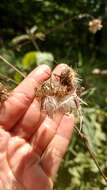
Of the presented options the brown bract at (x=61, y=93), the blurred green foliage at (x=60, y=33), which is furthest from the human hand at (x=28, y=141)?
the blurred green foliage at (x=60, y=33)

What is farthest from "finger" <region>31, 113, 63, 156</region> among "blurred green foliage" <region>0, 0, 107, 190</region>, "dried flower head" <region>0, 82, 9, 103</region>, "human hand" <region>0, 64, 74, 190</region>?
"blurred green foliage" <region>0, 0, 107, 190</region>

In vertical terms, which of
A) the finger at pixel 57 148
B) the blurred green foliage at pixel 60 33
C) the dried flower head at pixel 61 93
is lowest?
the finger at pixel 57 148

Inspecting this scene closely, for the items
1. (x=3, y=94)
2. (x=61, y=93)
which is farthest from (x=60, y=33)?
(x=61, y=93)

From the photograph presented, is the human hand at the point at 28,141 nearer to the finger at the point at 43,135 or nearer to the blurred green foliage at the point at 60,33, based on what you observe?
the finger at the point at 43,135

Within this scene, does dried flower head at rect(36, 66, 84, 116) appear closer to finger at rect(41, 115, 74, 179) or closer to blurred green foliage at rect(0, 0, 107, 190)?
finger at rect(41, 115, 74, 179)

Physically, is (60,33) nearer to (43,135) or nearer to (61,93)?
(43,135)

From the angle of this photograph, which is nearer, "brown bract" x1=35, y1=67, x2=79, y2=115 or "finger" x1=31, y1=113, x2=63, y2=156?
"brown bract" x1=35, y1=67, x2=79, y2=115
